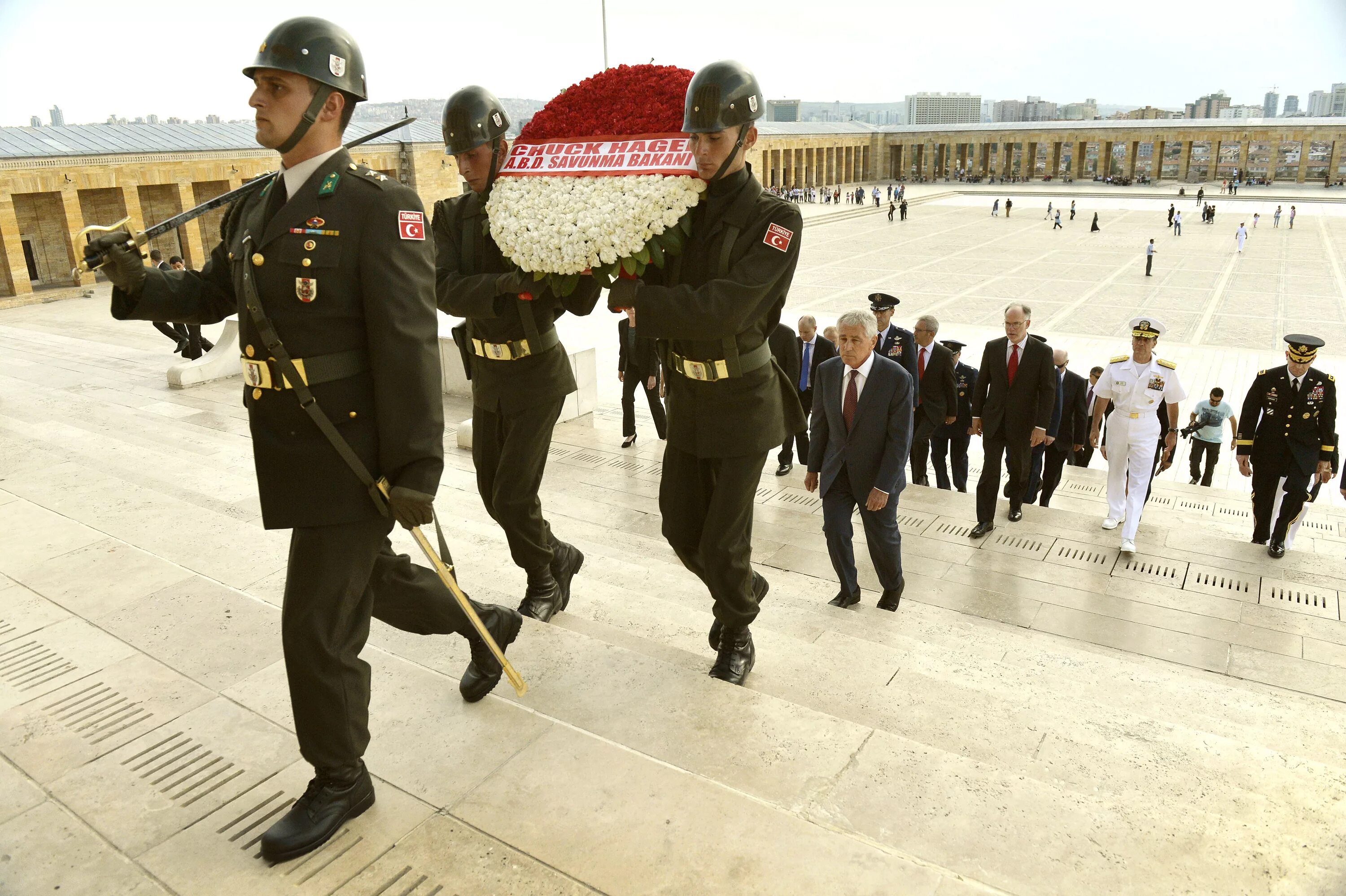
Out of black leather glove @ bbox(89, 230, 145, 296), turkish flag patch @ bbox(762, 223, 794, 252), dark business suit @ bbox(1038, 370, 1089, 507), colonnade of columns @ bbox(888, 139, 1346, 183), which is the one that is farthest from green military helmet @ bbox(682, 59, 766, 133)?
colonnade of columns @ bbox(888, 139, 1346, 183)

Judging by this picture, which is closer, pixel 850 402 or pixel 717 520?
pixel 717 520

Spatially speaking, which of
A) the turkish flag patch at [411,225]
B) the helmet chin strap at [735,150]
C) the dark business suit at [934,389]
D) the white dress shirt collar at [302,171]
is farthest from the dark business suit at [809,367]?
the white dress shirt collar at [302,171]

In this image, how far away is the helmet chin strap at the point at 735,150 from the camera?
3260 mm

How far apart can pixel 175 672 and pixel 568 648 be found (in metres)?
1.50

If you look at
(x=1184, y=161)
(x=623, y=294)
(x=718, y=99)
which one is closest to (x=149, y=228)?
(x=623, y=294)

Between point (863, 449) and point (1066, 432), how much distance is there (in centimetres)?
383

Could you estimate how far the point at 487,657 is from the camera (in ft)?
10.8

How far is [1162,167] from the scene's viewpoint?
272 ft

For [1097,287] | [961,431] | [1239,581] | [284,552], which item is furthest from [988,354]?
[1097,287]

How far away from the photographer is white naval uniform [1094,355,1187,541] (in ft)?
23.1

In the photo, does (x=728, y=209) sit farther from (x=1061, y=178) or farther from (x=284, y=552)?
(x=1061, y=178)

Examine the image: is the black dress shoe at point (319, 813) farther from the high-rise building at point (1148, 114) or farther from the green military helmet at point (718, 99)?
the high-rise building at point (1148, 114)

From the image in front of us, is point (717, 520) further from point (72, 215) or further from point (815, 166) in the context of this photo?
point (815, 166)

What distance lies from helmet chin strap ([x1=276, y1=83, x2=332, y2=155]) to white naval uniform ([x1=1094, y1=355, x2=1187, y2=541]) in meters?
6.31
